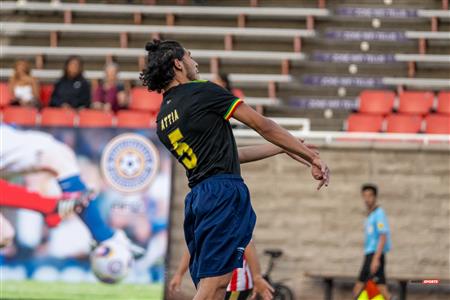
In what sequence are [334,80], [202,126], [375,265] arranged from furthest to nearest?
[334,80]
[375,265]
[202,126]

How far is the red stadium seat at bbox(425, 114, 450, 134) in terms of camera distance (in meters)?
17.0

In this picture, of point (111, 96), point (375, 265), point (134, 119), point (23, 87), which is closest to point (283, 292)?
point (375, 265)

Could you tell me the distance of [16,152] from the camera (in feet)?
51.6

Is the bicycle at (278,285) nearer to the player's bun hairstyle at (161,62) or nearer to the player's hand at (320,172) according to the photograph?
the player's bun hairstyle at (161,62)

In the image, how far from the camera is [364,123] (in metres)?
17.5

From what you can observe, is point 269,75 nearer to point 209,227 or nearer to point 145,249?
point 145,249

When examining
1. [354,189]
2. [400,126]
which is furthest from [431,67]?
[354,189]

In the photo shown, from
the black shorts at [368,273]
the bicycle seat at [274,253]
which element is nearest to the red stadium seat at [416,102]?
the bicycle seat at [274,253]

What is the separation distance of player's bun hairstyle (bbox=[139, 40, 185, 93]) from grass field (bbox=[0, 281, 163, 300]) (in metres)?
8.48

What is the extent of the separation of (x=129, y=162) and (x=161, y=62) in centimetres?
875

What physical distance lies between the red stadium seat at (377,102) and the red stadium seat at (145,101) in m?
3.05

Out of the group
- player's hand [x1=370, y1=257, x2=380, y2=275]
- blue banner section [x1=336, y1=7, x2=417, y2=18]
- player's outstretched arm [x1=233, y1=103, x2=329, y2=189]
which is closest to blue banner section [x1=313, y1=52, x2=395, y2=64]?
blue banner section [x1=336, y1=7, x2=417, y2=18]

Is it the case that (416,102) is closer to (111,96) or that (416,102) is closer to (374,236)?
(374,236)

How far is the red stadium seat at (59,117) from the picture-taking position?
16.3 m
